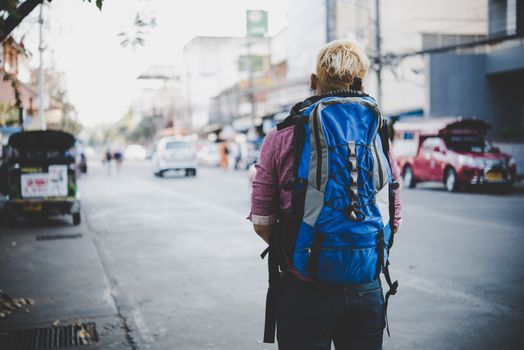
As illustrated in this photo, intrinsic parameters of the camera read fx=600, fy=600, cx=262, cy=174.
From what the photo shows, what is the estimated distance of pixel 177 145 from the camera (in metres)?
30.8

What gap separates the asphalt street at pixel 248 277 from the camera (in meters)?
4.89

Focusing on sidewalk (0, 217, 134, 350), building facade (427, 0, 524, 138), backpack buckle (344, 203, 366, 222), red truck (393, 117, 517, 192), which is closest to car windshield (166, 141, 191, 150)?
red truck (393, 117, 517, 192)

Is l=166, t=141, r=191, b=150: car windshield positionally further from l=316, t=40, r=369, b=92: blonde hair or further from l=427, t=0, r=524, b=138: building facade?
l=316, t=40, r=369, b=92: blonde hair

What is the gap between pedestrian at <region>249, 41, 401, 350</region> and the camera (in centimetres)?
217

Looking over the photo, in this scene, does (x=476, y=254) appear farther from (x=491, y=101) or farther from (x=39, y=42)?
(x=491, y=101)

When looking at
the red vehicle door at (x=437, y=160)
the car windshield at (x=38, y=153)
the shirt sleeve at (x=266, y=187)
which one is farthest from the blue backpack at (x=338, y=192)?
the red vehicle door at (x=437, y=160)

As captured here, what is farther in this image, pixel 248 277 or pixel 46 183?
pixel 46 183

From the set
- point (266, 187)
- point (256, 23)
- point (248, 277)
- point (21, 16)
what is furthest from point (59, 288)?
point (256, 23)

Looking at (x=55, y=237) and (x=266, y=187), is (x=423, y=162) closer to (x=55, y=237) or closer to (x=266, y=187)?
(x=55, y=237)

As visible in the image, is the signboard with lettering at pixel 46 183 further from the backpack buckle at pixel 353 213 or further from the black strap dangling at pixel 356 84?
the backpack buckle at pixel 353 213

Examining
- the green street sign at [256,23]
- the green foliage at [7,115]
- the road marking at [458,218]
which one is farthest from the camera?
the green street sign at [256,23]

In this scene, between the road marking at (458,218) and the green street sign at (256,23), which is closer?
the road marking at (458,218)

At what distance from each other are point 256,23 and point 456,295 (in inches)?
1177

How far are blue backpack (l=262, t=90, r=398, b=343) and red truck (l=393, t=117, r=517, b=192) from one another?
54.1ft
